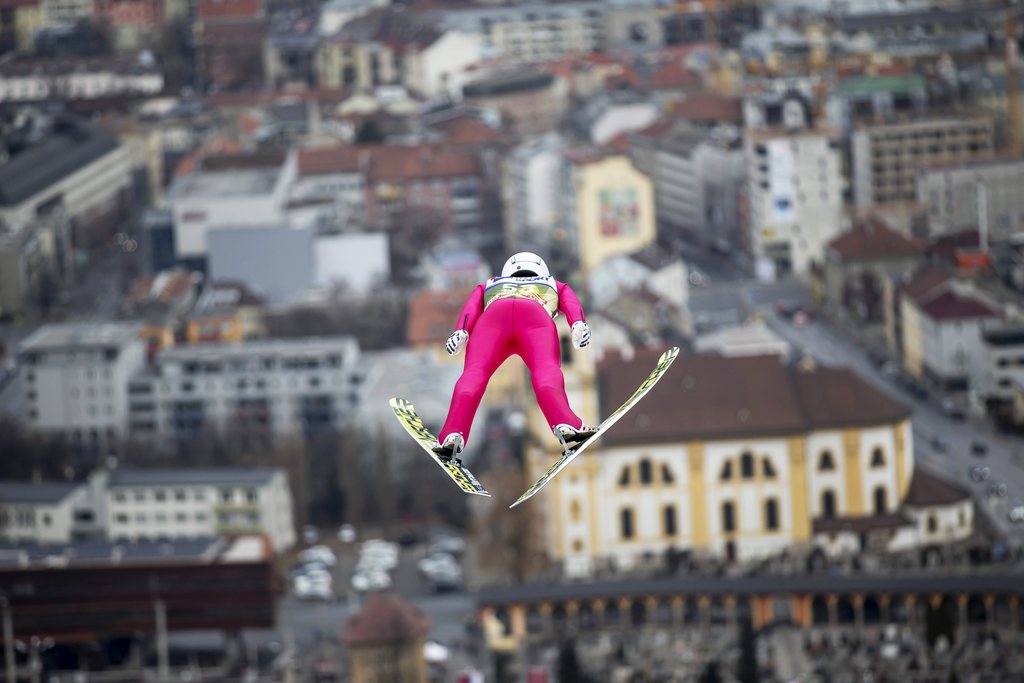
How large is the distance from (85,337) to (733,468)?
12636mm

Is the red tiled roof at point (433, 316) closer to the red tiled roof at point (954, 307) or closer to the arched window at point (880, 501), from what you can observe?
the red tiled roof at point (954, 307)

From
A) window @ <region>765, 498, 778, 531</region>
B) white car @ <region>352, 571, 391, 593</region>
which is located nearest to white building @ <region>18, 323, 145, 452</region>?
white car @ <region>352, 571, 391, 593</region>

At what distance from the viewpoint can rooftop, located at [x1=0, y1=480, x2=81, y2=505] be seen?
45719 mm

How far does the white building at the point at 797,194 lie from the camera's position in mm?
61344

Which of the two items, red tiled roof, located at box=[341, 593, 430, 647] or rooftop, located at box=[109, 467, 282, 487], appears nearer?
red tiled roof, located at box=[341, 593, 430, 647]

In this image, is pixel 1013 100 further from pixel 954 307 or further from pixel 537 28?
pixel 537 28

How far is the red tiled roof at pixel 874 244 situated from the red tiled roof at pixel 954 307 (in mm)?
5321

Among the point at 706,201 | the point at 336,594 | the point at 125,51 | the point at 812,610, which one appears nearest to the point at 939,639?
the point at 812,610

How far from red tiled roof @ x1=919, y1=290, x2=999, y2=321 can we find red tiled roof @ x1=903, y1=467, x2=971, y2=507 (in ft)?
22.0

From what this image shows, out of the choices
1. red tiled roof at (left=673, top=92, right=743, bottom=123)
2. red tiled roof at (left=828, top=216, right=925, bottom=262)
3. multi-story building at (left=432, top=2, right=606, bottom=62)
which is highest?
red tiled roof at (left=828, top=216, right=925, bottom=262)

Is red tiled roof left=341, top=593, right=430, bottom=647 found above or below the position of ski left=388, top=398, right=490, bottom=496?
below

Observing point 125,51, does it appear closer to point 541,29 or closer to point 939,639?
point 541,29

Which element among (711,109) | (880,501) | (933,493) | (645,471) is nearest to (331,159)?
(711,109)

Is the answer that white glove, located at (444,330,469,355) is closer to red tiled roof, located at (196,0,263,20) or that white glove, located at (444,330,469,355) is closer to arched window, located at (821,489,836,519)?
arched window, located at (821,489,836,519)
